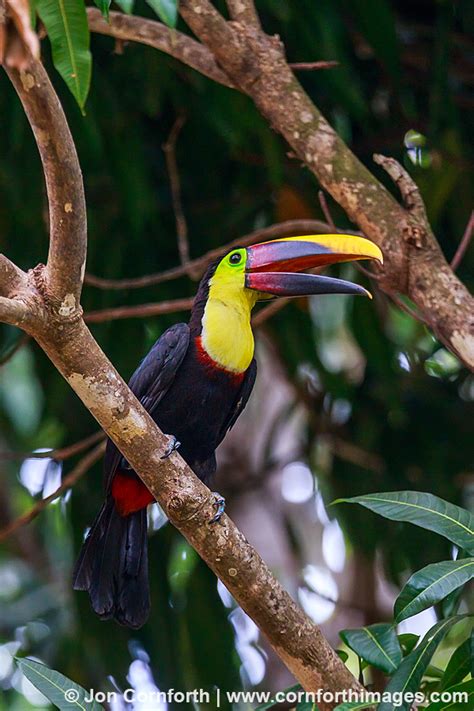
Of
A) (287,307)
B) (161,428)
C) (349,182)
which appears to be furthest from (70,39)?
(287,307)

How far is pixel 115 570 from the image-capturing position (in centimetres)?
376

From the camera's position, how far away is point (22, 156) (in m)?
4.57

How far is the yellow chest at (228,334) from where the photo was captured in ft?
12.6

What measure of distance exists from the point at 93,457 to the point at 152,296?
3.46ft

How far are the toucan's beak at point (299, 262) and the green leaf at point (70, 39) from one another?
1222mm

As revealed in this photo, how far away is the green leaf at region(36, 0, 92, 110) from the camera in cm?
255

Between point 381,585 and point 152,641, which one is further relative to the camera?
point 381,585

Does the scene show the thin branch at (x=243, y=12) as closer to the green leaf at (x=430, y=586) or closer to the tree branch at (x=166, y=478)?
the tree branch at (x=166, y=478)

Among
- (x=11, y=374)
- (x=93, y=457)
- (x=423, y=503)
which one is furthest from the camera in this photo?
(x=11, y=374)

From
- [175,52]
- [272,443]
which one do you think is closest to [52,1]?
[175,52]

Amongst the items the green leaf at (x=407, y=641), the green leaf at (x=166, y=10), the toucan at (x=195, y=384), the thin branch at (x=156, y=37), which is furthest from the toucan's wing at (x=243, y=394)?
the green leaf at (x=166, y=10)

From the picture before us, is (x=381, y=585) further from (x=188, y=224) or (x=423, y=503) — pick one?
(x=423, y=503)

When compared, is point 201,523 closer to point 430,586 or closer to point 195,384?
point 430,586

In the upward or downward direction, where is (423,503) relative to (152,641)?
upward
